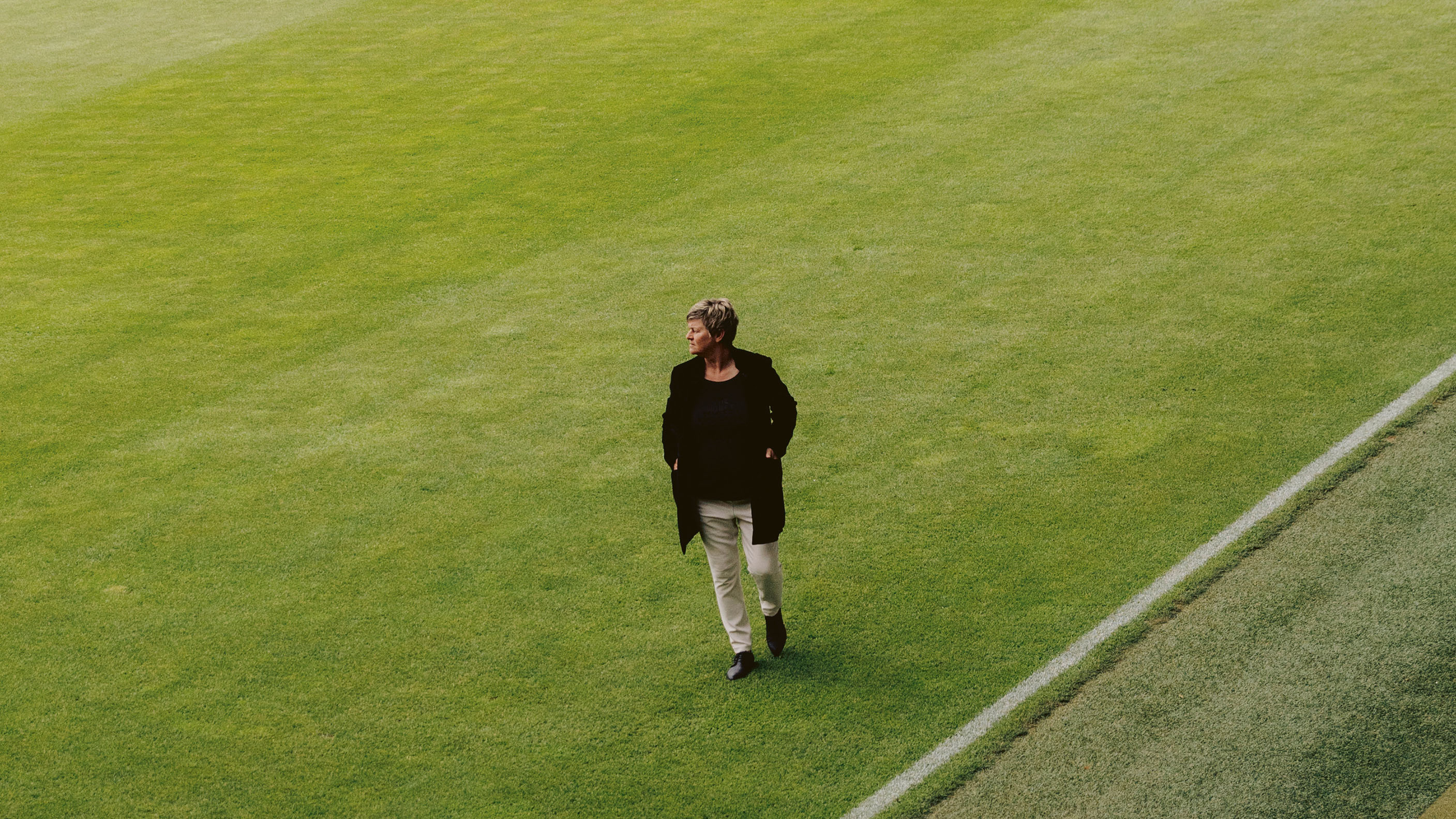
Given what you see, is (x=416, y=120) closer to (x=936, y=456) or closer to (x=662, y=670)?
(x=936, y=456)

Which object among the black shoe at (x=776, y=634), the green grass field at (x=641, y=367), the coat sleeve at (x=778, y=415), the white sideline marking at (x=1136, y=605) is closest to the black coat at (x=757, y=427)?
the coat sleeve at (x=778, y=415)

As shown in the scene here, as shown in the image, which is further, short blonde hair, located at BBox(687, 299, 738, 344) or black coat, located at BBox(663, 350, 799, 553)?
black coat, located at BBox(663, 350, 799, 553)

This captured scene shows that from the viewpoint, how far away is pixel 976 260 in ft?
46.3

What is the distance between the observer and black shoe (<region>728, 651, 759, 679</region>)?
796 centimetres

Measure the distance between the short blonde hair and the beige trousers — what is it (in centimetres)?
94

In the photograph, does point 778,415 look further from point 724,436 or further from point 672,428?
point 672,428

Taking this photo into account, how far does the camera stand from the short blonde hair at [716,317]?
7367mm

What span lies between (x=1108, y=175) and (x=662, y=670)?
9.95 metres

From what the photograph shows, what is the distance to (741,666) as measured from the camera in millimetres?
7973

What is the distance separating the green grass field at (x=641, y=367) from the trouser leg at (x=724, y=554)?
1.46 ft

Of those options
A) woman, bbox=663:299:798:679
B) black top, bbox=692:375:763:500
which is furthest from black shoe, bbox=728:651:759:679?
black top, bbox=692:375:763:500

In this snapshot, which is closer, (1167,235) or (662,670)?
(662,670)

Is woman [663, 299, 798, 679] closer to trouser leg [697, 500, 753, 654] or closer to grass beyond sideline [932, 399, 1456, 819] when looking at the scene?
trouser leg [697, 500, 753, 654]

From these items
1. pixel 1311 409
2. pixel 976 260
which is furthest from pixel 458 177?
pixel 1311 409
